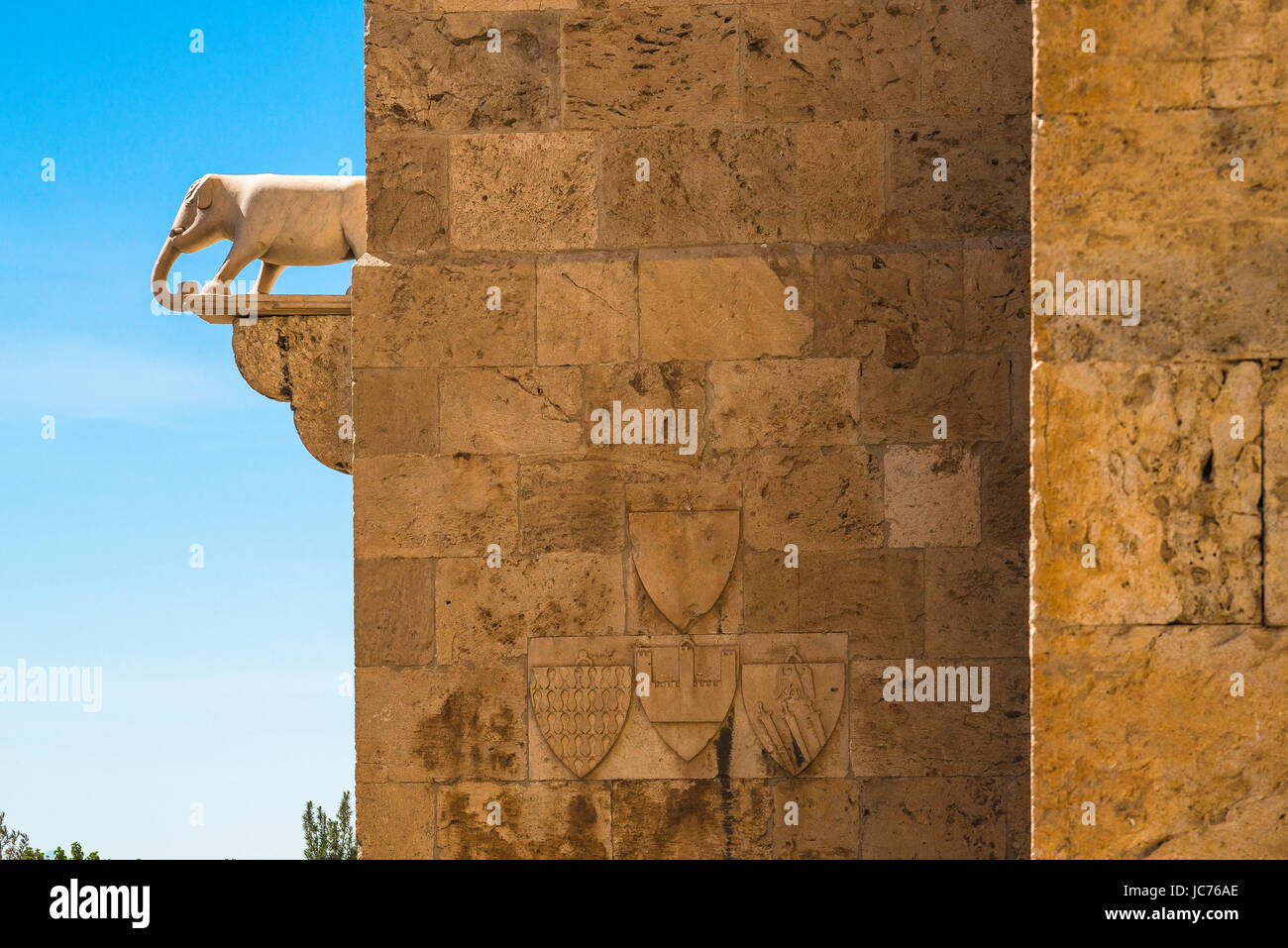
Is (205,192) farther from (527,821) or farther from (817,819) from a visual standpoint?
(817,819)

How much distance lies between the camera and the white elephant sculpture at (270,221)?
6.20m

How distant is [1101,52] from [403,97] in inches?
109

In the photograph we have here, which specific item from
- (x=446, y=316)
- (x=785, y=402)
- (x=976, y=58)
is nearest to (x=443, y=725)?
(x=446, y=316)

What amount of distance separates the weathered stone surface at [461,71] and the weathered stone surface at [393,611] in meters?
1.59

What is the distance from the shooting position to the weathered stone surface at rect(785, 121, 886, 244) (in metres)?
4.68

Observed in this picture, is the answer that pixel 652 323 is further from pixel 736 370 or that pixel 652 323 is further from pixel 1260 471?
pixel 1260 471

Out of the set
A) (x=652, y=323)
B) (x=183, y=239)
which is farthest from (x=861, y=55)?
(x=183, y=239)

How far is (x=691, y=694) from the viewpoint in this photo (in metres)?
4.55

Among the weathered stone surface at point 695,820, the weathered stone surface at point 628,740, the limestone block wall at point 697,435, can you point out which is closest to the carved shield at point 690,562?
the limestone block wall at point 697,435

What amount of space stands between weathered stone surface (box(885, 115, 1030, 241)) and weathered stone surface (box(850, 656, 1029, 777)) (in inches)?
60.7

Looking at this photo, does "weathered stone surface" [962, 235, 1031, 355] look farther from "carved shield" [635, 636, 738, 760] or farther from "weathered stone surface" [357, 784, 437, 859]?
"weathered stone surface" [357, 784, 437, 859]

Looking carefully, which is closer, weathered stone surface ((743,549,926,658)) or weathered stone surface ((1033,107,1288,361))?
weathered stone surface ((1033,107,1288,361))

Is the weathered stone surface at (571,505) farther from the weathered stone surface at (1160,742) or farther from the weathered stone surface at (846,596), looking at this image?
the weathered stone surface at (1160,742)

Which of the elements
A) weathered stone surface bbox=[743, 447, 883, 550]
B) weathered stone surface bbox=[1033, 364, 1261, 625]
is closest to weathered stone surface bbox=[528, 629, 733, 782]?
weathered stone surface bbox=[743, 447, 883, 550]
